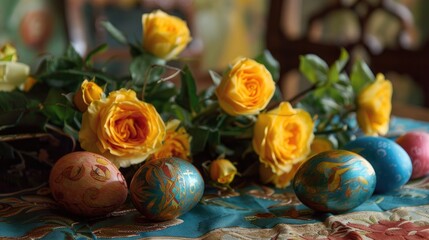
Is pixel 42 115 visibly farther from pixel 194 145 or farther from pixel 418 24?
pixel 418 24

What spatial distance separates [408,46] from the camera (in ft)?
5.46

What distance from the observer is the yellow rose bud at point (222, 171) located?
2.39 feet

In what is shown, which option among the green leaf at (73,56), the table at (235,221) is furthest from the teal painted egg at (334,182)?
the green leaf at (73,56)

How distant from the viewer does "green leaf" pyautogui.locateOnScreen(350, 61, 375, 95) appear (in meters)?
0.86

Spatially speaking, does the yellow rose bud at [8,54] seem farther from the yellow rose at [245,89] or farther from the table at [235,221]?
the yellow rose at [245,89]

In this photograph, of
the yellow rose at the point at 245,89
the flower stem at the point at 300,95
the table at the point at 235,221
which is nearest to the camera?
the table at the point at 235,221

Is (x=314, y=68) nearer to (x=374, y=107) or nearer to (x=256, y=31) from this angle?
(x=374, y=107)

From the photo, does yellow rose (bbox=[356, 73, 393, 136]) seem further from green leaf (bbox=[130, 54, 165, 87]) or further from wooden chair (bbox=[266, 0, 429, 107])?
wooden chair (bbox=[266, 0, 429, 107])

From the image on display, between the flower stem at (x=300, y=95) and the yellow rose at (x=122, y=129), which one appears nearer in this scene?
the yellow rose at (x=122, y=129)

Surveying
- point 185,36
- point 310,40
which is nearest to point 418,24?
point 310,40

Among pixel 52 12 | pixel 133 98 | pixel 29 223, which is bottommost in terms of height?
pixel 29 223

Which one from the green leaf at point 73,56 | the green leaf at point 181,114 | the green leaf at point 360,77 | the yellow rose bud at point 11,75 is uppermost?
the green leaf at point 73,56

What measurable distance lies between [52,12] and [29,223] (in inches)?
74.0

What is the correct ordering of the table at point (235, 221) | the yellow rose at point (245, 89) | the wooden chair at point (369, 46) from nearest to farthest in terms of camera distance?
1. the table at point (235, 221)
2. the yellow rose at point (245, 89)
3. the wooden chair at point (369, 46)
